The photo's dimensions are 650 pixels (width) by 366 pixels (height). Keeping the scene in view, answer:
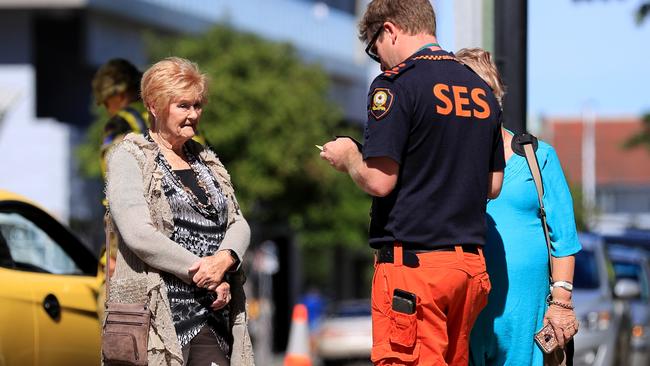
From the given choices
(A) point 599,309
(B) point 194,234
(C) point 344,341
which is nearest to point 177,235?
(B) point 194,234

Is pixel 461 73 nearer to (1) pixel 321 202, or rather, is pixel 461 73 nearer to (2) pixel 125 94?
(2) pixel 125 94

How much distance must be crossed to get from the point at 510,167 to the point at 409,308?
1074 mm

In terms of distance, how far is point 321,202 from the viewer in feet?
105

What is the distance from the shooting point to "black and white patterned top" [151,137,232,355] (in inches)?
196

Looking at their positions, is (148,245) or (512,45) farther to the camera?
(512,45)

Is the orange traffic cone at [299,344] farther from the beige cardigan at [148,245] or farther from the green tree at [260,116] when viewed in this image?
the green tree at [260,116]

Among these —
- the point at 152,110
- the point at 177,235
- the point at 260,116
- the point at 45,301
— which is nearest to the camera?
the point at 177,235

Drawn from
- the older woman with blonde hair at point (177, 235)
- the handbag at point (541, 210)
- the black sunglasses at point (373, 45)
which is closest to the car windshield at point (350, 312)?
the handbag at point (541, 210)

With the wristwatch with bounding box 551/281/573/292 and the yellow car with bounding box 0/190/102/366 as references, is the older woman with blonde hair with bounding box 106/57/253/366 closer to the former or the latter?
the wristwatch with bounding box 551/281/573/292

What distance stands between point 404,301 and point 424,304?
0.24ft

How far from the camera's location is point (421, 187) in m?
4.66

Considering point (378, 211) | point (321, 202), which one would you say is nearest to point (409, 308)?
point (378, 211)

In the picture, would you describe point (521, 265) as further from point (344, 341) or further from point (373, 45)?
point (344, 341)

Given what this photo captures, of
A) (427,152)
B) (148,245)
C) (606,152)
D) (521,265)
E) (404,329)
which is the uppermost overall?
(606,152)
